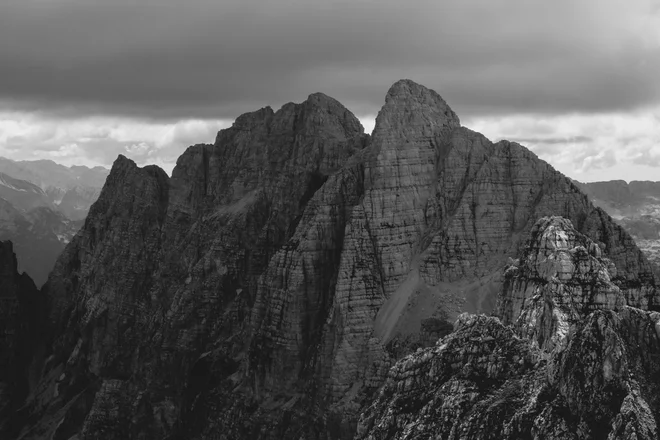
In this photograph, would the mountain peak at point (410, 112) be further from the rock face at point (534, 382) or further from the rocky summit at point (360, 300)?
the rock face at point (534, 382)

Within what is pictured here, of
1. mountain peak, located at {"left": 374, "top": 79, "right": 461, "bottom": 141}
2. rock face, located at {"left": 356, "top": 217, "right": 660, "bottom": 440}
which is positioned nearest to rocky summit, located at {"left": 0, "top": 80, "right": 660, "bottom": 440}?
rock face, located at {"left": 356, "top": 217, "right": 660, "bottom": 440}

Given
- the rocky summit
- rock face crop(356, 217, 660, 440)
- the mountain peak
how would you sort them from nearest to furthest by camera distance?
rock face crop(356, 217, 660, 440) < the rocky summit < the mountain peak

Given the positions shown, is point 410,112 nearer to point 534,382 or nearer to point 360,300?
point 360,300

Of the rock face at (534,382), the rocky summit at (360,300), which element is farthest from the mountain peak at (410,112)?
the rock face at (534,382)

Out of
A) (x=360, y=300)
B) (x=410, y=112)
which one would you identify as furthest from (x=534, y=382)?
(x=410, y=112)

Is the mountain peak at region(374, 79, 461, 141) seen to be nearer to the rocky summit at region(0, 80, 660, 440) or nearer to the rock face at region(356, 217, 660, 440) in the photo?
the rocky summit at region(0, 80, 660, 440)

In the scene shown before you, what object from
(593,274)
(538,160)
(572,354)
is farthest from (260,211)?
(572,354)
